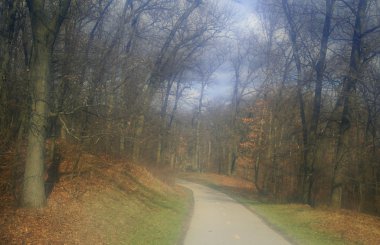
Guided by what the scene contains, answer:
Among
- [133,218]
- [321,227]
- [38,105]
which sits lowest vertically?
[133,218]

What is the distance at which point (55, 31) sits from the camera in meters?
10.8

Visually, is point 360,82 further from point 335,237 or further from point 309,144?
point 335,237

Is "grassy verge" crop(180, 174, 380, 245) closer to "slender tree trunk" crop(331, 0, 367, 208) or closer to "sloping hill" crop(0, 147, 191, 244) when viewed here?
"slender tree trunk" crop(331, 0, 367, 208)

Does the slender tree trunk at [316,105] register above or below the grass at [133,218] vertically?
above

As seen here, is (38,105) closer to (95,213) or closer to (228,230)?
(95,213)

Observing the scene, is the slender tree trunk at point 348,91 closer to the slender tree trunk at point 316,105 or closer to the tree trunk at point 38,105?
the slender tree trunk at point 316,105

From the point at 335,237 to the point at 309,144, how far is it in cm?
1014

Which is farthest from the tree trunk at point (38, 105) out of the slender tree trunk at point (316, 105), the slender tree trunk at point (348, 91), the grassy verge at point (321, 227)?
the slender tree trunk at point (316, 105)

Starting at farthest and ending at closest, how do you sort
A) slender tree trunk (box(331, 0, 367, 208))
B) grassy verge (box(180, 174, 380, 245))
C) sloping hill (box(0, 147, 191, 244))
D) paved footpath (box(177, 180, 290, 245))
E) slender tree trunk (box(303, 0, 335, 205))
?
slender tree trunk (box(303, 0, 335, 205))
slender tree trunk (box(331, 0, 367, 208))
grassy verge (box(180, 174, 380, 245))
paved footpath (box(177, 180, 290, 245))
sloping hill (box(0, 147, 191, 244))

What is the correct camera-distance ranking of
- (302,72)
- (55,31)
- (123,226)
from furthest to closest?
(302,72) → (123,226) → (55,31)

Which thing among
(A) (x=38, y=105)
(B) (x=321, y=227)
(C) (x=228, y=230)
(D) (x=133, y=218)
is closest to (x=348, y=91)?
(B) (x=321, y=227)

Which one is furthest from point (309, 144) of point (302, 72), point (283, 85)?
point (283, 85)

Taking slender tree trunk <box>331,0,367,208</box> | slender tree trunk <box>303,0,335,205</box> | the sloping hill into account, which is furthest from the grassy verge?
the sloping hill

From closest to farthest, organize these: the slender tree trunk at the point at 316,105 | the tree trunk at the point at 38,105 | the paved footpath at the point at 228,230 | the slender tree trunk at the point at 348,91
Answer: the tree trunk at the point at 38,105
the paved footpath at the point at 228,230
the slender tree trunk at the point at 348,91
the slender tree trunk at the point at 316,105
